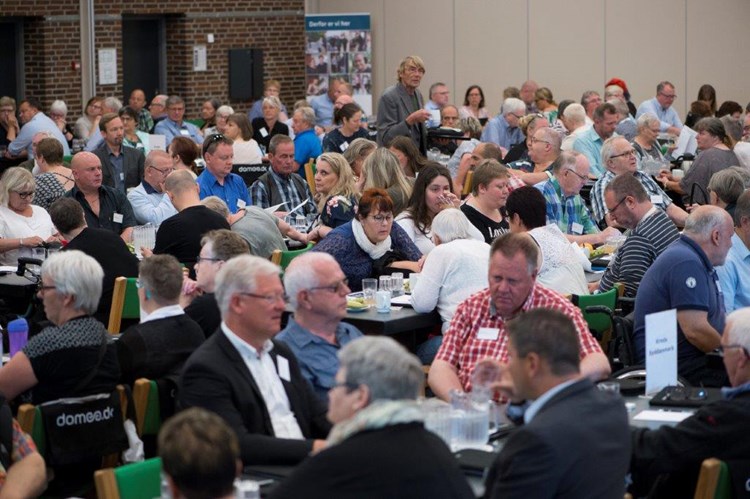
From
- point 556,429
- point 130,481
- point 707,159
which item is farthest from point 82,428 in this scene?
point 707,159

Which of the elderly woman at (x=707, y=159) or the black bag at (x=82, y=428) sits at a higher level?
the elderly woman at (x=707, y=159)

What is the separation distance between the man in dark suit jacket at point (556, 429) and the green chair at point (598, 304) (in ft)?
8.90

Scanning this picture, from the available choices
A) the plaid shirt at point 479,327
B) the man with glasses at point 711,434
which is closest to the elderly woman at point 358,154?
the plaid shirt at point 479,327

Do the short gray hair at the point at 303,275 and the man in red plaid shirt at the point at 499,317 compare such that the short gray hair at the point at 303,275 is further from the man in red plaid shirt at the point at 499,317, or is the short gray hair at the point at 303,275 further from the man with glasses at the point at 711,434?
the man with glasses at the point at 711,434

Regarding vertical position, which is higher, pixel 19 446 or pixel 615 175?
pixel 615 175

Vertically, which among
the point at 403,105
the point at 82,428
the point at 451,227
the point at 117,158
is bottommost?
the point at 82,428

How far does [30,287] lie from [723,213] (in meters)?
3.88

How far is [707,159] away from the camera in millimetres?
11023

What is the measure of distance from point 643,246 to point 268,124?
31.3ft

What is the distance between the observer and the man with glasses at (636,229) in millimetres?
6855

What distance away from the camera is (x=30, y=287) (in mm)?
7359

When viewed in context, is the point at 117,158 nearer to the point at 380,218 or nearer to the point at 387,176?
the point at 387,176

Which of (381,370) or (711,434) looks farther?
(711,434)

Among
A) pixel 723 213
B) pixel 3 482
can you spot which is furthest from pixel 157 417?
pixel 723 213
